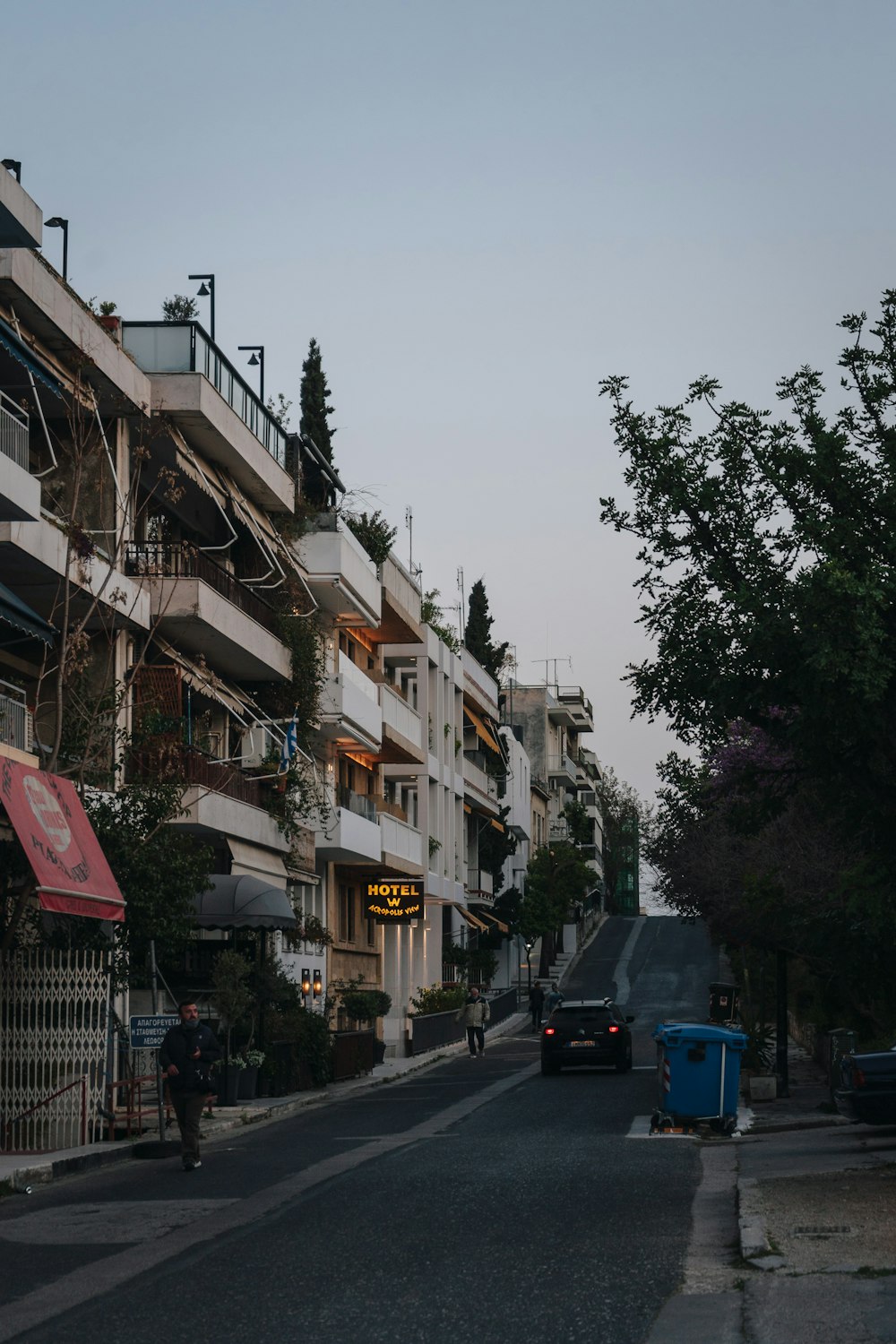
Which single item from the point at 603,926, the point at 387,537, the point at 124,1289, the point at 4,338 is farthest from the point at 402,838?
the point at 603,926

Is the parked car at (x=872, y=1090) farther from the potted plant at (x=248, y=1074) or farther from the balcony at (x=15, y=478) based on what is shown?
the potted plant at (x=248, y=1074)

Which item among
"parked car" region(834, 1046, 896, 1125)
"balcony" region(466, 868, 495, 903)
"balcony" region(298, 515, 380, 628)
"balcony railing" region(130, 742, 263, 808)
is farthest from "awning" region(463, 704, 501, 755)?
"parked car" region(834, 1046, 896, 1125)

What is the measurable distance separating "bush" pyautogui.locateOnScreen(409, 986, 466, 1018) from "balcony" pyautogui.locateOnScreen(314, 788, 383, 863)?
751 centimetres

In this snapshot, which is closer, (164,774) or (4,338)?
(4,338)

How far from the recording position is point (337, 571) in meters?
42.8

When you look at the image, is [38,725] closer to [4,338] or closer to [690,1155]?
[4,338]

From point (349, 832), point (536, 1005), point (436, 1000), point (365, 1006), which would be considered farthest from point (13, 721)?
point (536, 1005)

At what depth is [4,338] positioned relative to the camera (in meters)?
22.6

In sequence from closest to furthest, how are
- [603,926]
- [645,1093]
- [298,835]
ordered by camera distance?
[645,1093], [298,835], [603,926]

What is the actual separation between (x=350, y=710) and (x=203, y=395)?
1132 centimetres

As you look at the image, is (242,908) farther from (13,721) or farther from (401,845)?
(401,845)

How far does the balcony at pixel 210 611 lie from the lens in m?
32.5

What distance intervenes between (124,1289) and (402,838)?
40309 millimetres

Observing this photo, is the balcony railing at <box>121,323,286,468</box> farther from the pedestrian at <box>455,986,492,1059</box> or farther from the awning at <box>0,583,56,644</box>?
the pedestrian at <box>455,986,492,1059</box>
